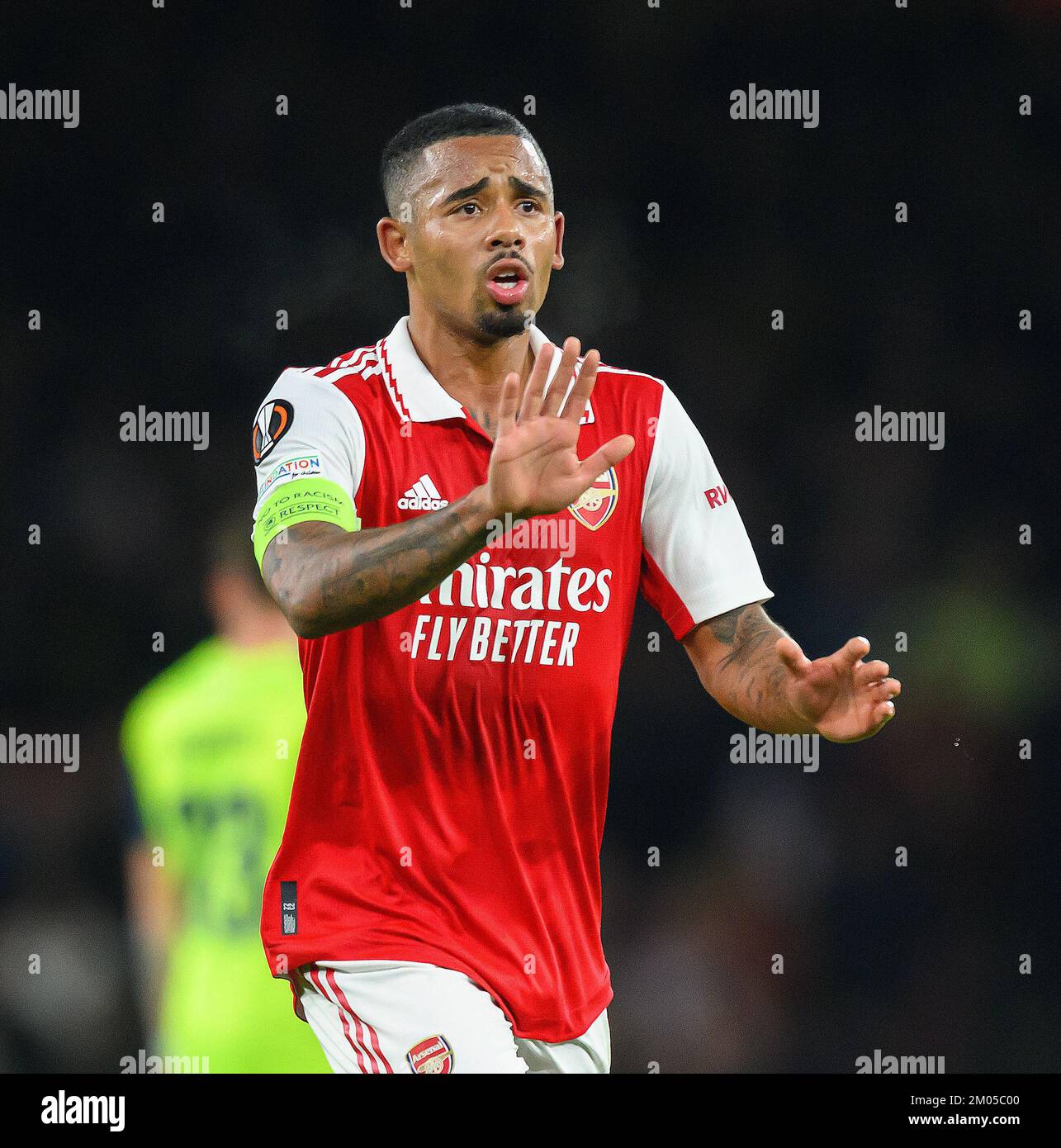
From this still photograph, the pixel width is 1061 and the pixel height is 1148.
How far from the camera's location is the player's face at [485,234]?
2988 millimetres

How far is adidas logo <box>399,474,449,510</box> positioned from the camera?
2844 millimetres

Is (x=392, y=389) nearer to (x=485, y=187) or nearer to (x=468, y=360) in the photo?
(x=468, y=360)

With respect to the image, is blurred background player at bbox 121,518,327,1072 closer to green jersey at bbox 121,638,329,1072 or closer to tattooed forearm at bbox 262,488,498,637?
green jersey at bbox 121,638,329,1072

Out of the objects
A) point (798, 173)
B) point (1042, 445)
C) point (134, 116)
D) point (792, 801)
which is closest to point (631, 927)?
point (792, 801)

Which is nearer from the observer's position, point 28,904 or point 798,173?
point 28,904

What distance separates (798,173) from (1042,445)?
1248 mm

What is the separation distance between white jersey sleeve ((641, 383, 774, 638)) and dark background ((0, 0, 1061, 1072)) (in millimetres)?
2276

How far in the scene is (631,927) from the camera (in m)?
5.23

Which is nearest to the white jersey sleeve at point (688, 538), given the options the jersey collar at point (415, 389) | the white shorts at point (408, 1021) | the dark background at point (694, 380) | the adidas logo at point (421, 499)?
the jersey collar at point (415, 389)

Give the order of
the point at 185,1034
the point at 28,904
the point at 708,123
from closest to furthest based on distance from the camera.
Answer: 1. the point at 185,1034
2. the point at 28,904
3. the point at 708,123

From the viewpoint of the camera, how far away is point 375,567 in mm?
2447

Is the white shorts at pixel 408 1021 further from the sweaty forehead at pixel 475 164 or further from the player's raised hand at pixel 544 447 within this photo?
the sweaty forehead at pixel 475 164

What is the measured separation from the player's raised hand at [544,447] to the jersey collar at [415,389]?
37cm

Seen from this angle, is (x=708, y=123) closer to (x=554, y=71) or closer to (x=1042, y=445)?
(x=554, y=71)
